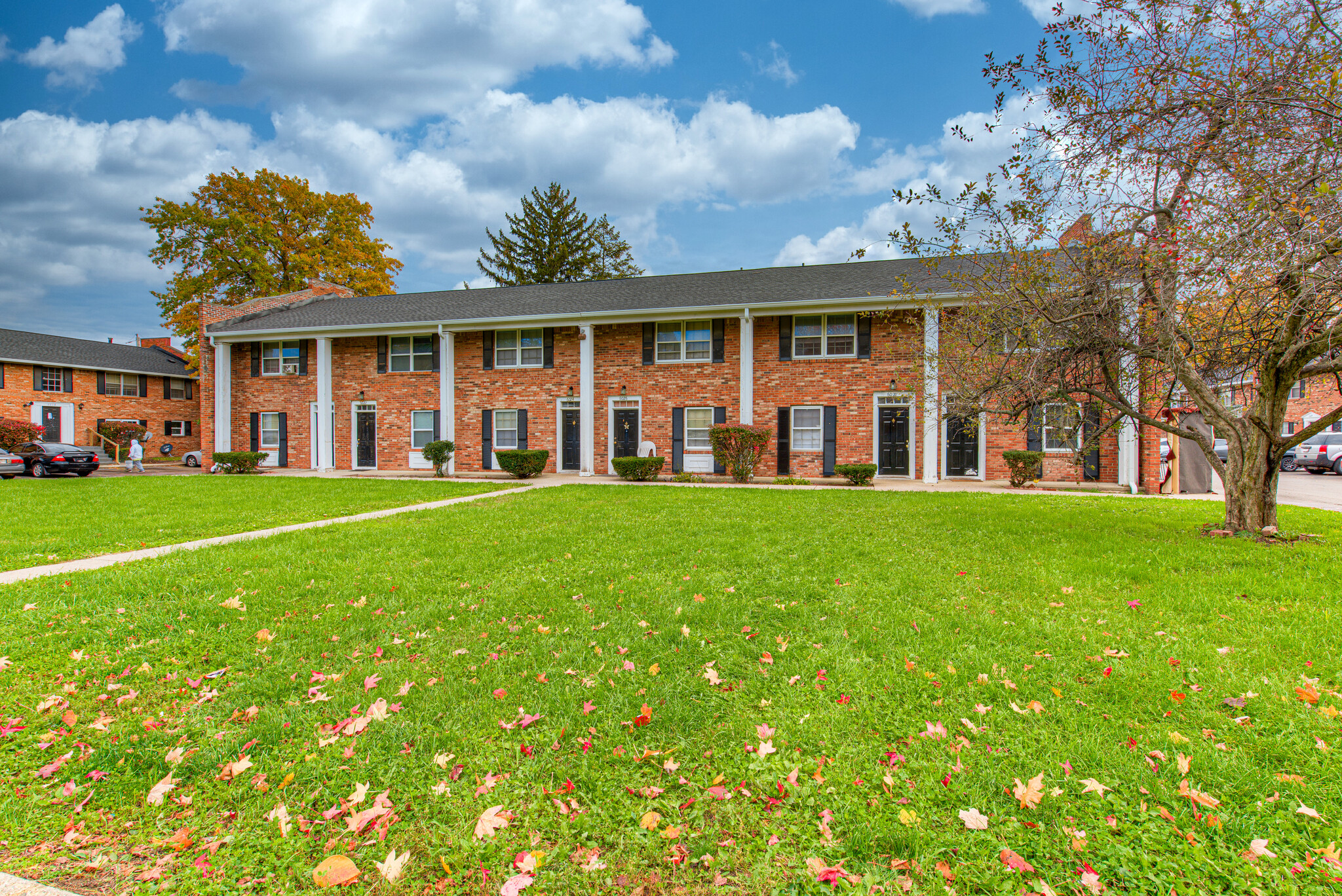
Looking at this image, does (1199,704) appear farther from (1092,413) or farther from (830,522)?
(1092,413)

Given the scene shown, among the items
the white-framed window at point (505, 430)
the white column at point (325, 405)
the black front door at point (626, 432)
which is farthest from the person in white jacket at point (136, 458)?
the black front door at point (626, 432)

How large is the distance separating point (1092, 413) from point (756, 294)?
893 cm

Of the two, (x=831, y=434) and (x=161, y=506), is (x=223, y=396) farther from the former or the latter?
(x=831, y=434)

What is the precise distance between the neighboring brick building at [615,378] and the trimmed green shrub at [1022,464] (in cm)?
60

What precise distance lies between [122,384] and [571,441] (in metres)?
25.7

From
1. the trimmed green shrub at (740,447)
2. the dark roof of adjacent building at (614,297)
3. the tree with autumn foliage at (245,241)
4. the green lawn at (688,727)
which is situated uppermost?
the tree with autumn foliage at (245,241)

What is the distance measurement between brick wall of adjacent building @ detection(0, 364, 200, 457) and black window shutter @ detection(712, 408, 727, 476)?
1147 inches

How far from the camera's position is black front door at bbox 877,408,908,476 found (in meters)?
16.8

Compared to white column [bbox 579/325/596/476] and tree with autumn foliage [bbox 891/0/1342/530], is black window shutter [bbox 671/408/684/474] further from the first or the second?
tree with autumn foliage [bbox 891/0/1342/530]

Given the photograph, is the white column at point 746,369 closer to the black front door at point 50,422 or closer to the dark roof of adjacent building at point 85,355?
the dark roof of adjacent building at point 85,355

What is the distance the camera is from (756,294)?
57.3ft

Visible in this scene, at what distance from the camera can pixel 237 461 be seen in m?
20.3

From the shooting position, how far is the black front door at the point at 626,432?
18594mm

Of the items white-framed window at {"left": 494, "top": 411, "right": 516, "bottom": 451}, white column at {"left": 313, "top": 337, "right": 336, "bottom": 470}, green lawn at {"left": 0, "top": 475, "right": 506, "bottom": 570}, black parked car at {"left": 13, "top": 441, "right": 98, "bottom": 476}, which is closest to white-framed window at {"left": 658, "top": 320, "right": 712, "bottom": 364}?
white-framed window at {"left": 494, "top": 411, "right": 516, "bottom": 451}
